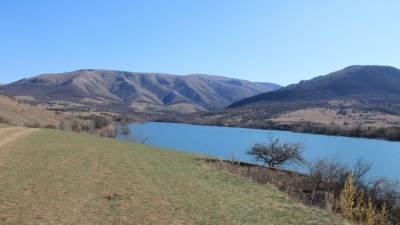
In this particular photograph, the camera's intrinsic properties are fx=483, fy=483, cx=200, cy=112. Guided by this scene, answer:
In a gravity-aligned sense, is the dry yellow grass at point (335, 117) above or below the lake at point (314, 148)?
above

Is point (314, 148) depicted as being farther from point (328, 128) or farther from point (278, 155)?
point (328, 128)

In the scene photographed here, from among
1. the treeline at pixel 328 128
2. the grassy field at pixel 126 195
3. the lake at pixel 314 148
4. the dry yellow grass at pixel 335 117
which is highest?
the dry yellow grass at pixel 335 117

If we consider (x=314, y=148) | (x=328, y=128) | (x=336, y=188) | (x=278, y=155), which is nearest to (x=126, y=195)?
(x=336, y=188)

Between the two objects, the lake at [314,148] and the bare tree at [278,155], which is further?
the lake at [314,148]

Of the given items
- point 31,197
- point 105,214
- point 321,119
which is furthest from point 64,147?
point 321,119

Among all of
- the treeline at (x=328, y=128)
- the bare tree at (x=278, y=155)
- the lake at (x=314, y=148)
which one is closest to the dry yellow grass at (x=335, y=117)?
the treeline at (x=328, y=128)

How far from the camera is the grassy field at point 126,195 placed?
1170 centimetres

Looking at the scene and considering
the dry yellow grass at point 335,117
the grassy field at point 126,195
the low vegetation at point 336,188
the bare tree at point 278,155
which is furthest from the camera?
the dry yellow grass at point 335,117

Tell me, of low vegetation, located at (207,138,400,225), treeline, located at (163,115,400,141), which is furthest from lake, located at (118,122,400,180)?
treeline, located at (163,115,400,141)

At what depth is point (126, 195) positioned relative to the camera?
14.0m

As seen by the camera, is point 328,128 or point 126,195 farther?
Answer: point 328,128

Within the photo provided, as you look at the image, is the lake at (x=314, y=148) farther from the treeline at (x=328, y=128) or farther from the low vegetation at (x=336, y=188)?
the treeline at (x=328, y=128)

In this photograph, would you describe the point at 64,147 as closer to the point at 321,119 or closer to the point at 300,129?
the point at 300,129

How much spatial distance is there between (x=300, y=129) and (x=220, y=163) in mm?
97880
